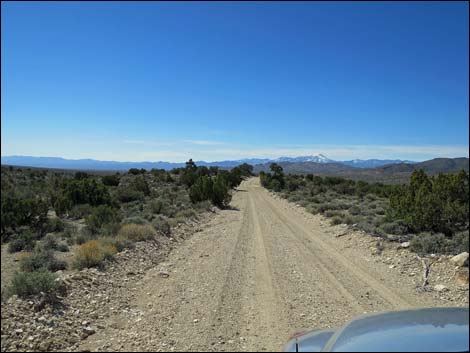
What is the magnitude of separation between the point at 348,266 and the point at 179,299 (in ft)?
17.6

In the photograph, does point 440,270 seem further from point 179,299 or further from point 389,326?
point 389,326

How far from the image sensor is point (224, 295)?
8680 millimetres

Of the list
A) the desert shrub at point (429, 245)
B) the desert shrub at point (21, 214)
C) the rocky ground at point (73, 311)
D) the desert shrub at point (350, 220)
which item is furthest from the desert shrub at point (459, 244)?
the desert shrub at point (21, 214)

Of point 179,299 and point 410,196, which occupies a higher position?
point 410,196

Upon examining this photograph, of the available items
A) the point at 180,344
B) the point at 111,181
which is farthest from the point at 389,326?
the point at 111,181

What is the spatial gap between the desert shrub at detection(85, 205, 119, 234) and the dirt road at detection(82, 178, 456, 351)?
13.1ft

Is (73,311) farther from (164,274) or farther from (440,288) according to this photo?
(440,288)

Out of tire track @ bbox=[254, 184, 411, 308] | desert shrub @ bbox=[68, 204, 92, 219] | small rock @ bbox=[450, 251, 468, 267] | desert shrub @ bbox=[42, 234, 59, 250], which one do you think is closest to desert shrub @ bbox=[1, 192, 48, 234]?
desert shrub @ bbox=[68, 204, 92, 219]

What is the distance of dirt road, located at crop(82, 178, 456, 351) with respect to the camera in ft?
21.2

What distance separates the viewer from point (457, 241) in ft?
41.8

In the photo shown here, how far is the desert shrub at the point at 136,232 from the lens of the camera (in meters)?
14.5

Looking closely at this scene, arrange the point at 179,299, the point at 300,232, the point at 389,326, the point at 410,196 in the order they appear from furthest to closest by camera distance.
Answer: the point at 300,232 → the point at 410,196 → the point at 179,299 → the point at 389,326

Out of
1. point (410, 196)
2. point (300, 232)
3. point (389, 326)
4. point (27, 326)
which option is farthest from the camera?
point (300, 232)

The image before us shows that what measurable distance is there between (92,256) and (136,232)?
3830mm
